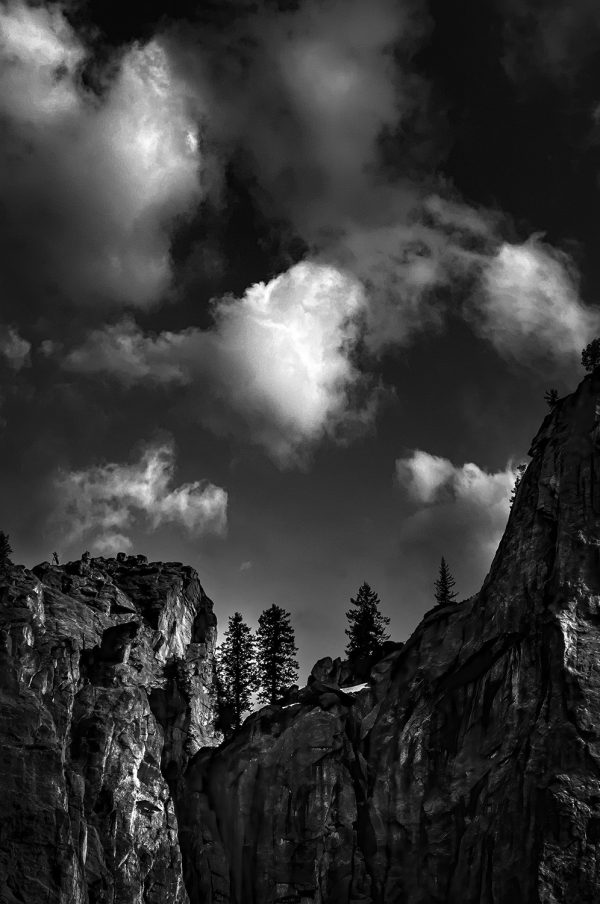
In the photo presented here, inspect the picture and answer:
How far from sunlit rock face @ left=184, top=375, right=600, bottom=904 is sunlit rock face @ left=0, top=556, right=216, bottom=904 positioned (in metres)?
4.33

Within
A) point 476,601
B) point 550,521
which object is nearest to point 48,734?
point 476,601

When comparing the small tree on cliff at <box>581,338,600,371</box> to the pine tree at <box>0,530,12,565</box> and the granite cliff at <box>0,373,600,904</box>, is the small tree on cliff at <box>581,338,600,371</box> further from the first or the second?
the pine tree at <box>0,530,12,565</box>

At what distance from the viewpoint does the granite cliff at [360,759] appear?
42.8 metres

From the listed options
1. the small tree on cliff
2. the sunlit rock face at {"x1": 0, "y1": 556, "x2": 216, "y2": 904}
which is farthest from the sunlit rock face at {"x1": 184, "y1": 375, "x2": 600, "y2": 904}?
the small tree on cliff

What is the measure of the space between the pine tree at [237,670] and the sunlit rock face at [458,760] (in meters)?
16.4

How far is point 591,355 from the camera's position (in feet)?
248

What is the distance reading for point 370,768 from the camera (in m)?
51.3

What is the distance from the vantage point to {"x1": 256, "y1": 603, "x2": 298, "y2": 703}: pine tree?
245 feet

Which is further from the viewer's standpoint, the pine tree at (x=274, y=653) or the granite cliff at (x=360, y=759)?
the pine tree at (x=274, y=653)

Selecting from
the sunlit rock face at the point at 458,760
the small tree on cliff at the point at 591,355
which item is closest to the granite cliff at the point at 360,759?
the sunlit rock face at the point at 458,760

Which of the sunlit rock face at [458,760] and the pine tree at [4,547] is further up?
the pine tree at [4,547]

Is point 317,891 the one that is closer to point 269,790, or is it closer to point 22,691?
point 269,790

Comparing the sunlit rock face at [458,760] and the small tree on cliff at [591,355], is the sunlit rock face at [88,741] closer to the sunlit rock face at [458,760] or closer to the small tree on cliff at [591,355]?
the sunlit rock face at [458,760]

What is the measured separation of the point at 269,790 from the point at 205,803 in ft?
14.4
